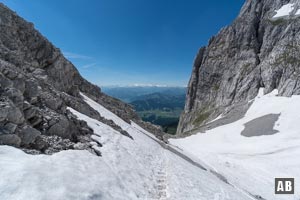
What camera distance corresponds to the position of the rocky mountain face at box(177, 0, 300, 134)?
81.5 metres

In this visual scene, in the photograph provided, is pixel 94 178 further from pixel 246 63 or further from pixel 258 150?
pixel 246 63

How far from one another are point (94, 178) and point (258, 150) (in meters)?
41.2

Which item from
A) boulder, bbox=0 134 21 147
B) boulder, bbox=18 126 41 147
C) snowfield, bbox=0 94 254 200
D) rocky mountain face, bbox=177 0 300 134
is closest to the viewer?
snowfield, bbox=0 94 254 200

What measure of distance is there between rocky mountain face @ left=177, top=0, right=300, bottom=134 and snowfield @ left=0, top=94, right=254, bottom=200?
6079 centimetres

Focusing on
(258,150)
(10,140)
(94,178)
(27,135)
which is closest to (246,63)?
(258,150)

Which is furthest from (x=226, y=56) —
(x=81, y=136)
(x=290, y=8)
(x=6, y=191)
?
(x=6, y=191)

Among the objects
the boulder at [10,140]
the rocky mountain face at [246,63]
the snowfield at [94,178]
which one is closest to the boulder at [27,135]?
the boulder at [10,140]

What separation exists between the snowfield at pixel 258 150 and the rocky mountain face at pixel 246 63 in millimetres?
8300

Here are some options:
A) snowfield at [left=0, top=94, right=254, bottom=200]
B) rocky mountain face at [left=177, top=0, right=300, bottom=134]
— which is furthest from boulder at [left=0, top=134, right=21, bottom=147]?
rocky mountain face at [left=177, top=0, right=300, bottom=134]

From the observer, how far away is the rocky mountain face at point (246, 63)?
8150cm

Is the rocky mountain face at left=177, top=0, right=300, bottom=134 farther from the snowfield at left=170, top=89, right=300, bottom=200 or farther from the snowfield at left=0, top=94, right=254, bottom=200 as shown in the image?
the snowfield at left=0, top=94, right=254, bottom=200

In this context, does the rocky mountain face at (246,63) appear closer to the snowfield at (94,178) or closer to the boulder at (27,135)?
the snowfield at (94,178)

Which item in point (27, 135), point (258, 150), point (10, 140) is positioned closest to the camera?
point (10, 140)

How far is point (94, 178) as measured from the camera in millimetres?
10023
